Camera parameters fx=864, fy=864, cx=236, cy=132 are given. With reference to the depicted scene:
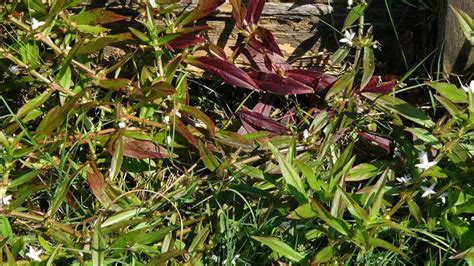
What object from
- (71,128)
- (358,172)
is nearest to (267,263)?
(358,172)

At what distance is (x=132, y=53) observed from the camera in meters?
3.00

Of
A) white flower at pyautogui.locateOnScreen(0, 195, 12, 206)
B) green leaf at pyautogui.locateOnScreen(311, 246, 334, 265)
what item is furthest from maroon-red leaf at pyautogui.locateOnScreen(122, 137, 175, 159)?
green leaf at pyautogui.locateOnScreen(311, 246, 334, 265)

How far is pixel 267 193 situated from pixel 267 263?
225 millimetres

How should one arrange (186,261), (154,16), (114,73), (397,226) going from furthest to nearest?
1. (114,73)
2. (154,16)
3. (186,261)
4. (397,226)

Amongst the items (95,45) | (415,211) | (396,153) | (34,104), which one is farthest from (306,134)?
(34,104)

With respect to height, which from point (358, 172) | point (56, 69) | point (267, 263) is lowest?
point (267, 263)

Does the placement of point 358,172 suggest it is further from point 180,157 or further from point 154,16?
point 154,16

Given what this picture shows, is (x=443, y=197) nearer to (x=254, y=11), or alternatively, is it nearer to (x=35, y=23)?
(x=254, y=11)

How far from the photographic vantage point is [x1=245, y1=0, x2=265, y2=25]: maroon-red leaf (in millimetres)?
2982

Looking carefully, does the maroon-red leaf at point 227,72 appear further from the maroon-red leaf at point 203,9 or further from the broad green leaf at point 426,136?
the broad green leaf at point 426,136

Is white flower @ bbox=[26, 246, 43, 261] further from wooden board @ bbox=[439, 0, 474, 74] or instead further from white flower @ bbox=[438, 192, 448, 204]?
wooden board @ bbox=[439, 0, 474, 74]

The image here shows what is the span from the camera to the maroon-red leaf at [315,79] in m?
3.05

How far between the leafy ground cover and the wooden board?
0.05 metres

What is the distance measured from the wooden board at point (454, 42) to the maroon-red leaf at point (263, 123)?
602 millimetres
